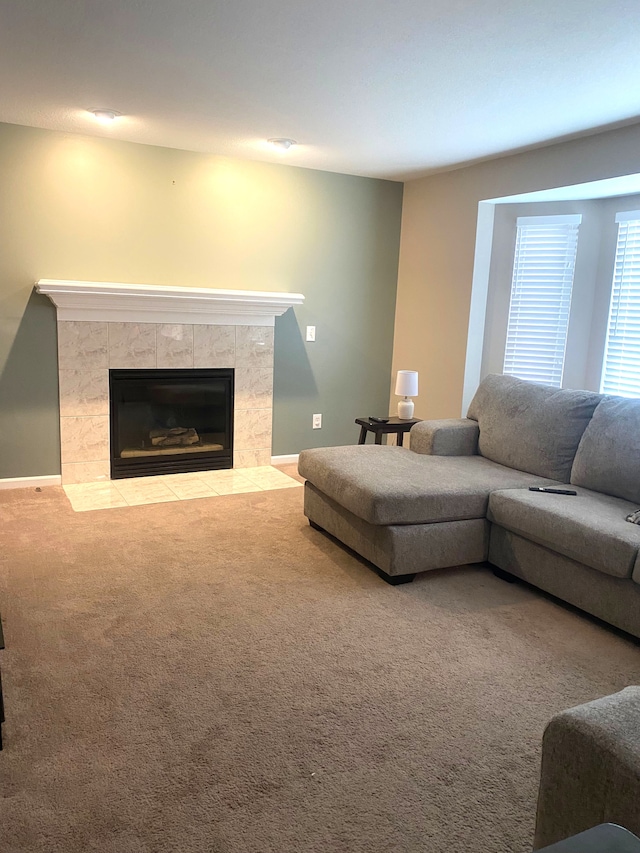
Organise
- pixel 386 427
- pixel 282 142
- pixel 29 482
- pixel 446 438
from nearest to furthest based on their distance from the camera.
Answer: pixel 446 438 → pixel 282 142 → pixel 29 482 → pixel 386 427

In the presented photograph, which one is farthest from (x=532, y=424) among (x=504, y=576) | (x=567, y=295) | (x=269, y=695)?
(x=269, y=695)

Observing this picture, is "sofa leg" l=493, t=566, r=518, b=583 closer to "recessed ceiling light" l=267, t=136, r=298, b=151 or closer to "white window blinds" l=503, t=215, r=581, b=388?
"white window blinds" l=503, t=215, r=581, b=388

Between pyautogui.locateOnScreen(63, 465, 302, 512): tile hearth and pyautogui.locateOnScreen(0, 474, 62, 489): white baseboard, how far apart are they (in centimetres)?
10

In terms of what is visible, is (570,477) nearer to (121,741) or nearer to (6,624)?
(121,741)

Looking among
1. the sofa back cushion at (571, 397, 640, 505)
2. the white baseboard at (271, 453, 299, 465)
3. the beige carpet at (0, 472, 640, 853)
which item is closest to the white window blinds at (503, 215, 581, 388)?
the sofa back cushion at (571, 397, 640, 505)

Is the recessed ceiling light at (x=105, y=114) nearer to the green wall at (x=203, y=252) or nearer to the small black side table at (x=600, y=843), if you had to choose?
the green wall at (x=203, y=252)

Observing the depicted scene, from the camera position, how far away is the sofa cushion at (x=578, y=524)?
106 inches

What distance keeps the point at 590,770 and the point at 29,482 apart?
4.10m

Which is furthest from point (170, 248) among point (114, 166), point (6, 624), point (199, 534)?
point (6, 624)

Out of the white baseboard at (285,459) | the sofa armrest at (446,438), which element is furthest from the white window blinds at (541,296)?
the white baseboard at (285,459)

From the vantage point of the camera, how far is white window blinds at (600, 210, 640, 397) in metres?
4.32

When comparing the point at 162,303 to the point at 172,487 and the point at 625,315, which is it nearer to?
the point at 172,487

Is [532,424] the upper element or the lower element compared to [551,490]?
upper

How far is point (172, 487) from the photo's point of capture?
4680 millimetres
